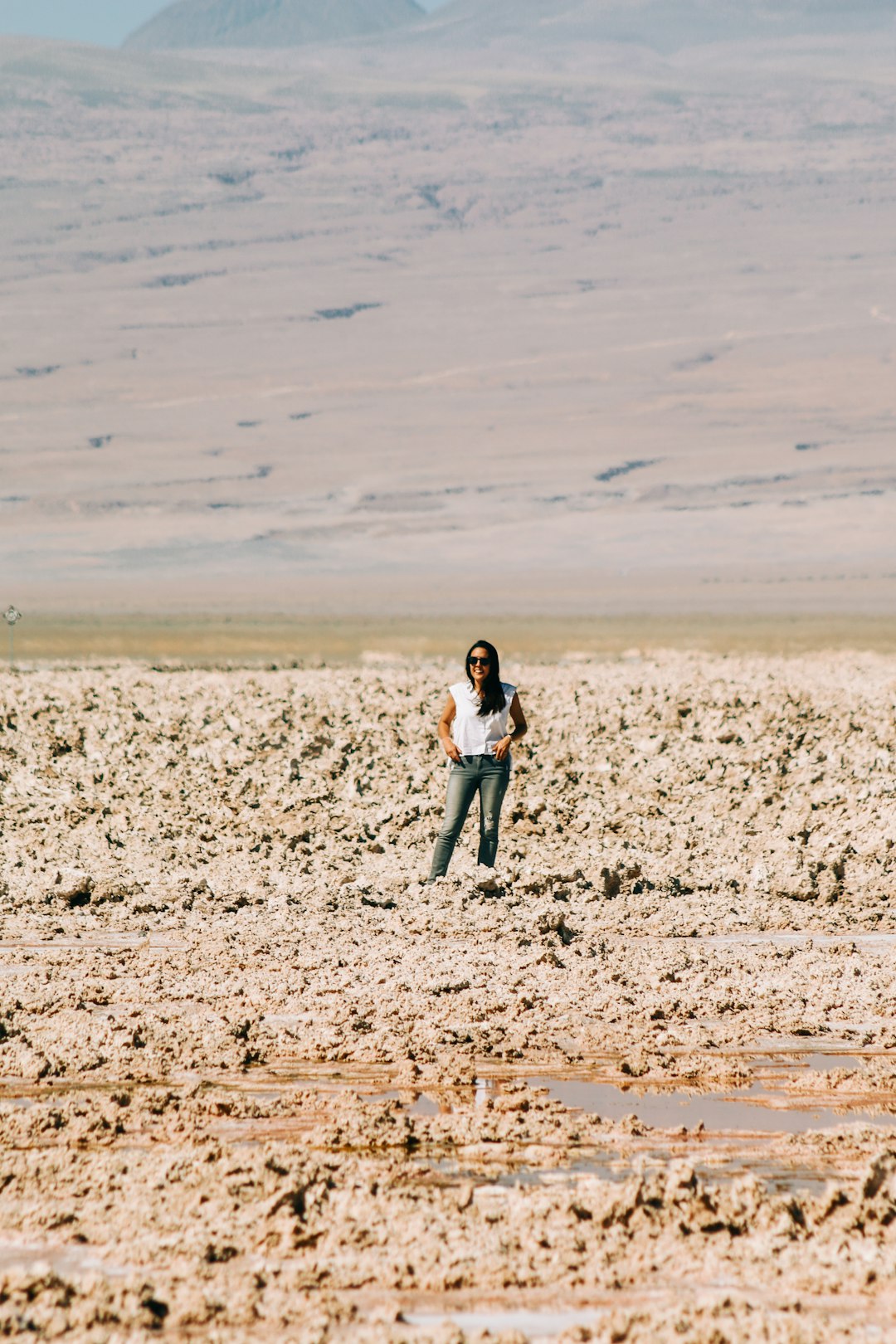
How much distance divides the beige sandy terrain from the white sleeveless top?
36418 millimetres

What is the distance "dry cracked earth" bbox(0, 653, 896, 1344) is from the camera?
3.86 m

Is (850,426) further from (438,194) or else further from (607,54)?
(607,54)

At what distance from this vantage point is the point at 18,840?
33.1 feet

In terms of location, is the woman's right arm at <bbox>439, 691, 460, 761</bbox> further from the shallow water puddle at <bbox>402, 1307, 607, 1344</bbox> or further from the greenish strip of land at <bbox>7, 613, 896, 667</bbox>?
the greenish strip of land at <bbox>7, 613, 896, 667</bbox>

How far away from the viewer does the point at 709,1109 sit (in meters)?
5.18

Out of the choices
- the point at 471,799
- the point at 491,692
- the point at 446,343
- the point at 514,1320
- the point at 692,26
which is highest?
the point at 692,26

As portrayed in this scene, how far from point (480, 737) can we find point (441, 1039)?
275cm

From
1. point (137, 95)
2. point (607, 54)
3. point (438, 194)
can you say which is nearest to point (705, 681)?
point (438, 194)

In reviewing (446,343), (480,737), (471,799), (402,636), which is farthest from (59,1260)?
(446,343)

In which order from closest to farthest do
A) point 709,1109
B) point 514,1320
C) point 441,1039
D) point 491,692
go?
1. point 514,1320
2. point 709,1109
3. point 441,1039
4. point 491,692

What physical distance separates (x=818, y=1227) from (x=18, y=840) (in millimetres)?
7008

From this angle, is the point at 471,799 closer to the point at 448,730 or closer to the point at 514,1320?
the point at 448,730

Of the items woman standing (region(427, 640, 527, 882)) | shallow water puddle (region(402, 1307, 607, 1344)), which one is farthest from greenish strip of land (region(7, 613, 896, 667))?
shallow water puddle (region(402, 1307, 607, 1344))

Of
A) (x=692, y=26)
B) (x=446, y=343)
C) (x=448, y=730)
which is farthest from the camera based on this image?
(x=692, y=26)
